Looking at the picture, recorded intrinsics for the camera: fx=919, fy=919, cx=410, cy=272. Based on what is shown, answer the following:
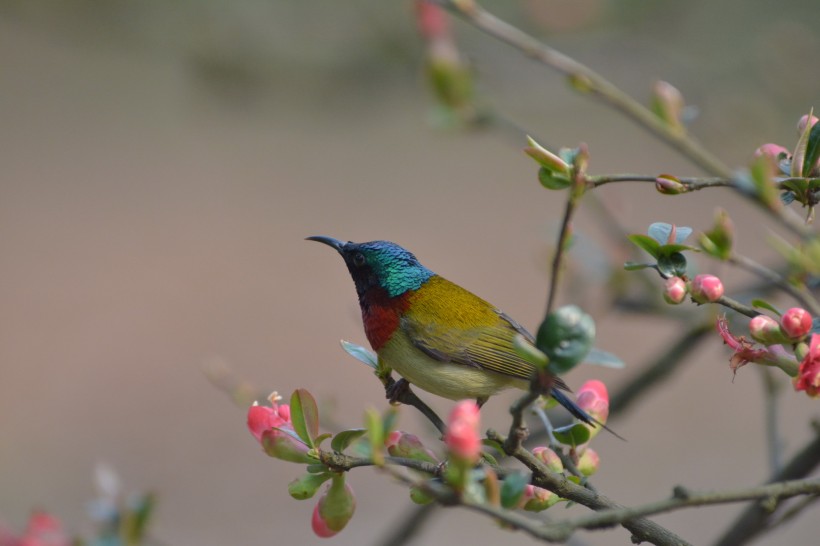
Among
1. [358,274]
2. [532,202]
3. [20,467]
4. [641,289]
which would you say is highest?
[358,274]

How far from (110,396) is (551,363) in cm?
530

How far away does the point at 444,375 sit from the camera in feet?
5.75

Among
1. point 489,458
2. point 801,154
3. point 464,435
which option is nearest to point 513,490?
point 464,435

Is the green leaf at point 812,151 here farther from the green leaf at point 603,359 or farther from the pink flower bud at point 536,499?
the pink flower bud at point 536,499

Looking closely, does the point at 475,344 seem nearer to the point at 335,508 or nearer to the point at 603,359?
the point at 603,359

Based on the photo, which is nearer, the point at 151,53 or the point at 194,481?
the point at 194,481

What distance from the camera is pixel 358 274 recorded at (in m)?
1.93

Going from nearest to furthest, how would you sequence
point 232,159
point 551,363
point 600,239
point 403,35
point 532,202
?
point 551,363, point 403,35, point 600,239, point 532,202, point 232,159

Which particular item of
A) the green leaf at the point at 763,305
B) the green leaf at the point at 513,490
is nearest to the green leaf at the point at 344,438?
the green leaf at the point at 513,490

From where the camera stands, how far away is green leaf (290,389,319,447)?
3.39ft

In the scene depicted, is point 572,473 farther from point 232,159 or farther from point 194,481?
point 232,159

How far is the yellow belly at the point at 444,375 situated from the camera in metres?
1.73

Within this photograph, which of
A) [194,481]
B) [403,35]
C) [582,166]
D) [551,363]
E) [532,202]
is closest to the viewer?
[551,363]

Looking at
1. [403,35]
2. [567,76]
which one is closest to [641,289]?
[567,76]
